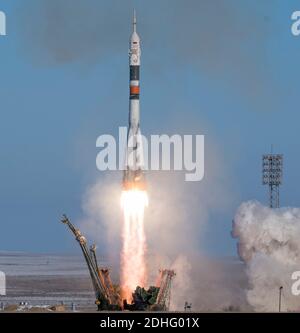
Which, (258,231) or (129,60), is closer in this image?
(129,60)

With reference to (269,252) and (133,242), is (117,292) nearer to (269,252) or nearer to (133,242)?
(133,242)

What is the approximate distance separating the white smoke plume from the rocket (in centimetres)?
1704

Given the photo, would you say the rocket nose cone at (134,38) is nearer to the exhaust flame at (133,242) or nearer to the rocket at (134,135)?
the rocket at (134,135)

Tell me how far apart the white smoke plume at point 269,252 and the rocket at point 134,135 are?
55.9 feet

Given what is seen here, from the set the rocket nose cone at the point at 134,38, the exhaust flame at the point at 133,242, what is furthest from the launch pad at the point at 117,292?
the rocket nose cone at the point at 134,38

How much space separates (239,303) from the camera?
15450 centimetres

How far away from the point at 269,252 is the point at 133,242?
713 inches

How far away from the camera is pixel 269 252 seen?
15075 cm

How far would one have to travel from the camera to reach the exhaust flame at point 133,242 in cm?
13738

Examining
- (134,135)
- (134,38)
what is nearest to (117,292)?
(134,135)

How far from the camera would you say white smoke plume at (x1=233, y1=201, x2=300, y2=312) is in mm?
150000

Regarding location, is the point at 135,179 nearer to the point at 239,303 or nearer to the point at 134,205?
the point at 134,205
